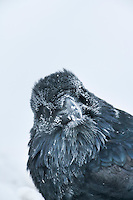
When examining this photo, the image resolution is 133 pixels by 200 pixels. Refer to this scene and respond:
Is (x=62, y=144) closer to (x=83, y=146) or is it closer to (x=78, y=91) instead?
(x=83, y=146)

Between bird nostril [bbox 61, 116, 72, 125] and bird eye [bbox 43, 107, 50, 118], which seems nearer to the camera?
bird nostril [bbox 61, 116, 72, 125]

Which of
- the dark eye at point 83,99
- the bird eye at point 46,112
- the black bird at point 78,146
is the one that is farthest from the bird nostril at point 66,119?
the dark eye at point 83,99

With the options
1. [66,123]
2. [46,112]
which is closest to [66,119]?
[66,123]

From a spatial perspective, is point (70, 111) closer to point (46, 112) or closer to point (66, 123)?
point (66, 123)

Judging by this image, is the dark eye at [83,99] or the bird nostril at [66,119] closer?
the bird nostril at [66,119]

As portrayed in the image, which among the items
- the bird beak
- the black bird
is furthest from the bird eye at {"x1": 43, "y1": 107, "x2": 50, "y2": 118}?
the bird beak

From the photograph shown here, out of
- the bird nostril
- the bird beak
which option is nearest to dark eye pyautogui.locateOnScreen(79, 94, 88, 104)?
the bird beak

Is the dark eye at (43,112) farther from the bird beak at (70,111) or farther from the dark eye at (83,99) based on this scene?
the dark eye at (83,99)

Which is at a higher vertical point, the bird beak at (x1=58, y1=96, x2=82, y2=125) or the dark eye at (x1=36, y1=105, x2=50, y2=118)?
the dark eye at (x1=36, y1=105, x2=50, y2=118)

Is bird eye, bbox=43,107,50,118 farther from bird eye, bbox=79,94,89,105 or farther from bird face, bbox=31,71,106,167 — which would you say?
bird eye, bbox=79,94,89,105

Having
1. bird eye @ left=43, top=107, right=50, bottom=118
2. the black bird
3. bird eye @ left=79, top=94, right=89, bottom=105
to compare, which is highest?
bird eye @ left=43, top=107, right=50, bottom=118
